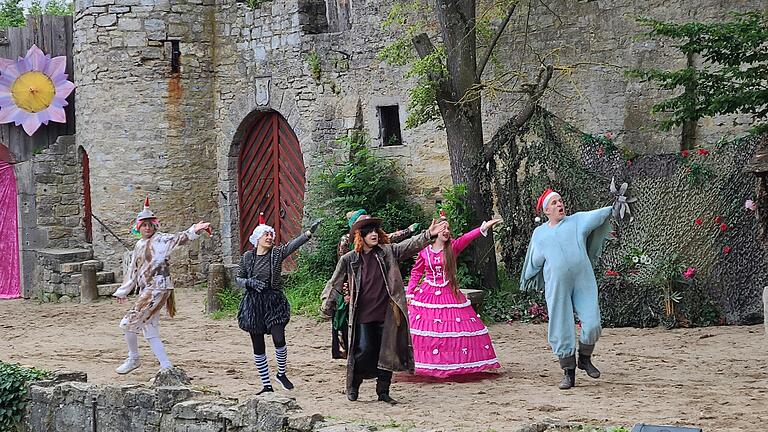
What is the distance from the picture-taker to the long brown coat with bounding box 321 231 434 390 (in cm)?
884

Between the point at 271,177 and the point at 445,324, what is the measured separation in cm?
823

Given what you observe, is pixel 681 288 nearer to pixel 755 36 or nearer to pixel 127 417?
pixel 755 36

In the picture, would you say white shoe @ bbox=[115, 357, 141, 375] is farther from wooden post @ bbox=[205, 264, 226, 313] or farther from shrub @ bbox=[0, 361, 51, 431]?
wooden post @ bbox=[205, 264, 226, 313]

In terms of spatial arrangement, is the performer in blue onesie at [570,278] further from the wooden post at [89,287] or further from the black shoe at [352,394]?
→ the wooden post at [89,287]

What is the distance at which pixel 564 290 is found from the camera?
903 cm

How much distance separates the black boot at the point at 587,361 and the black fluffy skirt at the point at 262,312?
2.31 m

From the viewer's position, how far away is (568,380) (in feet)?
29.6

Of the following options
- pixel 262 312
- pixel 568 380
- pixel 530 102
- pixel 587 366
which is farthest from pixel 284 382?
pixel 530 102

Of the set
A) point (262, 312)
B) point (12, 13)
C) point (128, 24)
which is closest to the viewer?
point (262, 312)

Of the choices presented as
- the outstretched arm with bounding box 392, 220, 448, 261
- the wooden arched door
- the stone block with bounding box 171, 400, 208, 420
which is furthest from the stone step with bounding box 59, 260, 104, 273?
the stone block with bounding box 171, 400, 208, 420

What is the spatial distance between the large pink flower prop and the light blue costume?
11.1 m

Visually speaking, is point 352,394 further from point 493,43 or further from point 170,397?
point 493,43

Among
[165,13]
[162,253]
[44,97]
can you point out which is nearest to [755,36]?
[162,253]

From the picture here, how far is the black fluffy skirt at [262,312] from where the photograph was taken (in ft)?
30.8
